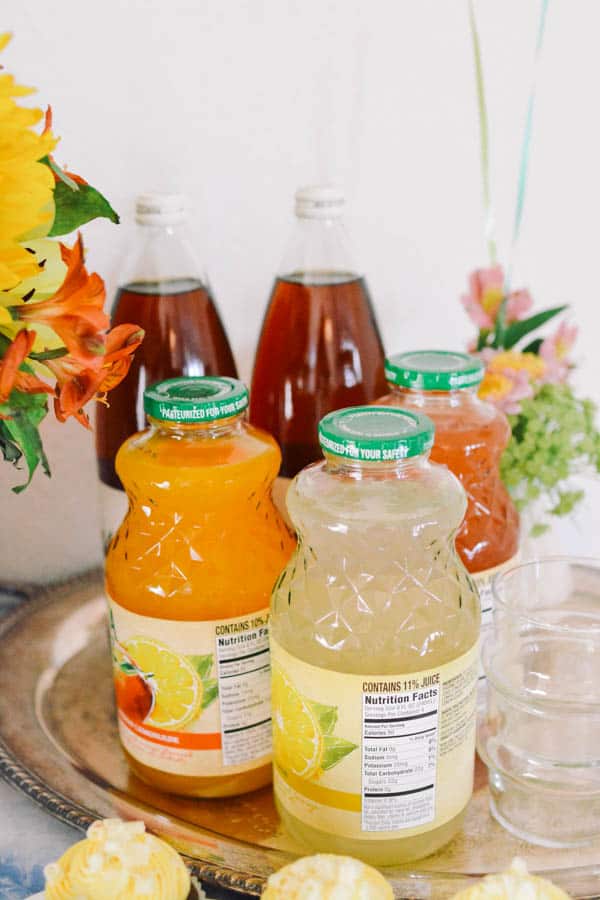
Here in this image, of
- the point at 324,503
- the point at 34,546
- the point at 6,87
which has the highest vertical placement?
the point at 6,87

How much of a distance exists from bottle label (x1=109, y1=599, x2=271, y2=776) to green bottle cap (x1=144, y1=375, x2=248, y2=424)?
0.13m

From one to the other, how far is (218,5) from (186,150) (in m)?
0.12

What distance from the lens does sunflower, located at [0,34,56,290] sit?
454 mm

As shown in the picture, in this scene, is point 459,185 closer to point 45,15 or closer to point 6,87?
point 45,15

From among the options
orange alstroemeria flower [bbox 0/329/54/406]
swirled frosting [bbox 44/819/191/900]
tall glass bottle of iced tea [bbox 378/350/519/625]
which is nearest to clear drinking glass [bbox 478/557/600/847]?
tall glass bottle of iced tea [bbox 378/350/519/625]

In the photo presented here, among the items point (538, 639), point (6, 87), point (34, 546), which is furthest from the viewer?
point (34, 546)

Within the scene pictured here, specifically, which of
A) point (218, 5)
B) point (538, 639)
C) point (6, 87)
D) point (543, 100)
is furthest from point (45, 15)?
point (538, 639)

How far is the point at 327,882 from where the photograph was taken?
0.52 metres

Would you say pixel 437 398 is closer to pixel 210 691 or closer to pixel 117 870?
pixel 210 691

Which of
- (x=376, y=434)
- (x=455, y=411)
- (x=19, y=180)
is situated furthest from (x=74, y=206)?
(x=455, y=411)

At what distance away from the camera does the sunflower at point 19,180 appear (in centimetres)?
45

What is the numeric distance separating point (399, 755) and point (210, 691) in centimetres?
13

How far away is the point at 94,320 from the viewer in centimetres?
50

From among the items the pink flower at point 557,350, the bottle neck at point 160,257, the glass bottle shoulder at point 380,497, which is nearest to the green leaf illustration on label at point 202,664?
the glass bottle shoulder at point 380,497
